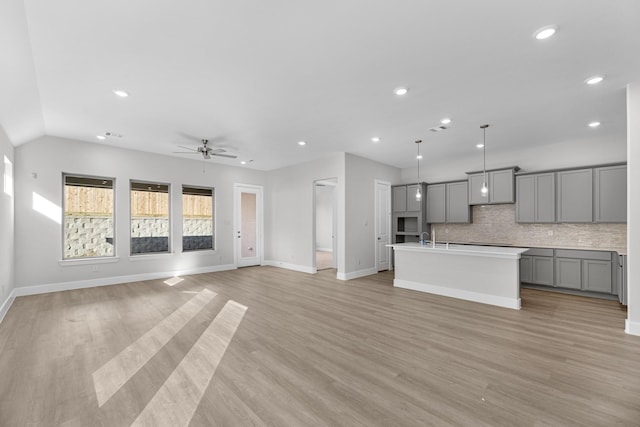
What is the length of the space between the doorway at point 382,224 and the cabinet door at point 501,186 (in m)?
2.46

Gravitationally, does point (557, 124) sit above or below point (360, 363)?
above

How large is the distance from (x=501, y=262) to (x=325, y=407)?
372cm

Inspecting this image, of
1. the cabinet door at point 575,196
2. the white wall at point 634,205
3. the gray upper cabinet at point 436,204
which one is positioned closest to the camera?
the white wall at point 634,205

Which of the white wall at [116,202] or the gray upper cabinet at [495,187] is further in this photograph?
the gray upper cabinet at [495,187]

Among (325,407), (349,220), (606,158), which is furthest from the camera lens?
(349,220)

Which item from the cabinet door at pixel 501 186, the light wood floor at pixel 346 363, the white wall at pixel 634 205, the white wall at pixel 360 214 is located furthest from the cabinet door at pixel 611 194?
the white wall at pixel 360 214

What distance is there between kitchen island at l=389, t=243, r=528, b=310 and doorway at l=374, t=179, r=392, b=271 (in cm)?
163

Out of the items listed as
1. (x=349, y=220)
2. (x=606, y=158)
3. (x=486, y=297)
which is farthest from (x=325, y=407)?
(x=606, y=158)

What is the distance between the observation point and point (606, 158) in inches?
204

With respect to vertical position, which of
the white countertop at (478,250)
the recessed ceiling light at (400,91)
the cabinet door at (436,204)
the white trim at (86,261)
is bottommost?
the white trim at (86,261)

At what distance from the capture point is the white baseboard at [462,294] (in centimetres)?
432

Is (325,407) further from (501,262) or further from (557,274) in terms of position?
(557,274)

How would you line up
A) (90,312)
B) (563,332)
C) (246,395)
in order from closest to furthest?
(246,395)
(563,332)
(90,312)

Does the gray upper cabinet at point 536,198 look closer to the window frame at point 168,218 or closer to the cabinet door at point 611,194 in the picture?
the cabinet door at point 611,194
